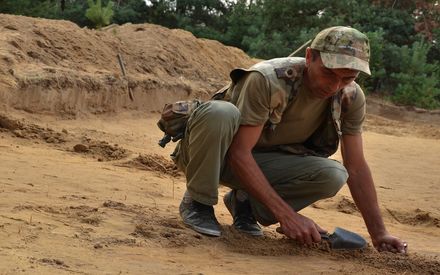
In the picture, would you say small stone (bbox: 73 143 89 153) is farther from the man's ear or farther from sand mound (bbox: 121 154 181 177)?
the man's ear

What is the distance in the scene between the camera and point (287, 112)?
3.40 m

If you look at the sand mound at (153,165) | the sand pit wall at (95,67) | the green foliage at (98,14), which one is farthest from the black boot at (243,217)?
the green foliage at (98,14)

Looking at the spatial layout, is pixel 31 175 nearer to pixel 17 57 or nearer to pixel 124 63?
pixel 17 57

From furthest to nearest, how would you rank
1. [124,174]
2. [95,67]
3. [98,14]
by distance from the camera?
[98,14]
[95,67]
[124,174]

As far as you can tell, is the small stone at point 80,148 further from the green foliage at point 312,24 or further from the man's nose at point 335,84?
the green foliage at point 312,24

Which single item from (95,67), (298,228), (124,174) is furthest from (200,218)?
(95,67)

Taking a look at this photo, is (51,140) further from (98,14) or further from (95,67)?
(98,14)

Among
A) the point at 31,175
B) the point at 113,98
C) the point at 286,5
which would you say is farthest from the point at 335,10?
the point at 31,175

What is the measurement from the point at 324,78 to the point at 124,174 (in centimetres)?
224

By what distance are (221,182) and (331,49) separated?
926mm

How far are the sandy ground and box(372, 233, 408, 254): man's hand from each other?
56 mm

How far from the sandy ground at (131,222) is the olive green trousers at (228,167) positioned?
0.22 meters

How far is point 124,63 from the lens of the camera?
9.67m

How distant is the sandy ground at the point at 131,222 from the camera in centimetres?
272
